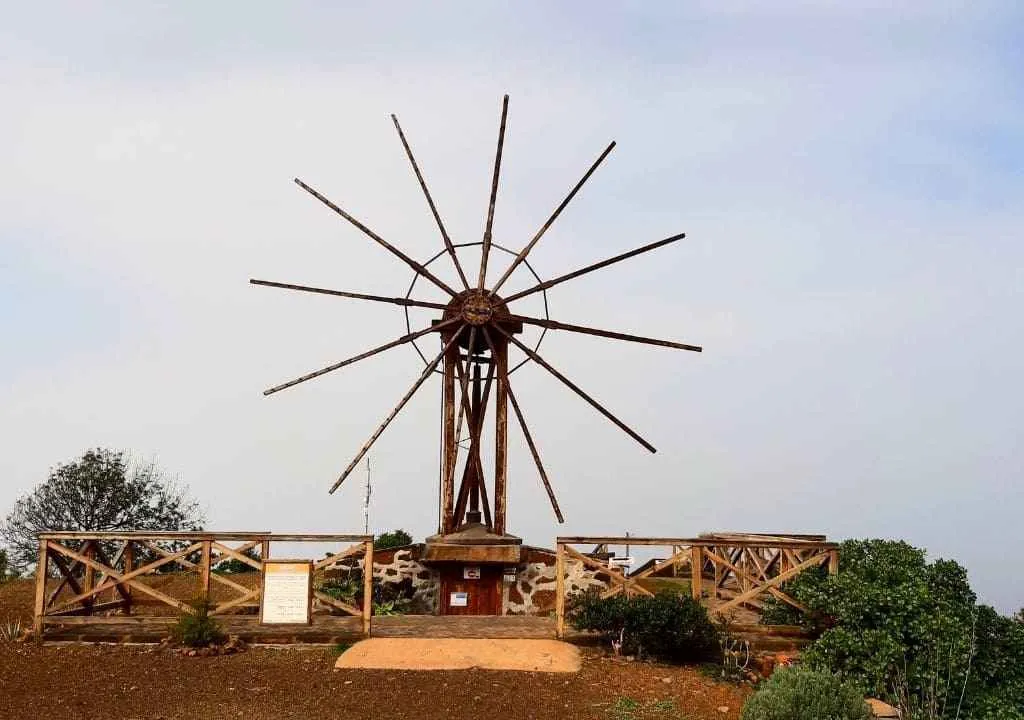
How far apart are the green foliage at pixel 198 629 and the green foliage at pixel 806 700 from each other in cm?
797

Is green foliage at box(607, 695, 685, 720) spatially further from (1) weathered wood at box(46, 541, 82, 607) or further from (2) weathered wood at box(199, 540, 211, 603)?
(1) weathered wood at box(46, 541, 82, 607)

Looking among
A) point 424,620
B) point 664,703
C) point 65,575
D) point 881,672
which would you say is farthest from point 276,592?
point 881,672

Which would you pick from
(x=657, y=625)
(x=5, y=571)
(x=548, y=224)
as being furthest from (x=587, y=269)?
(x=5, y=571)

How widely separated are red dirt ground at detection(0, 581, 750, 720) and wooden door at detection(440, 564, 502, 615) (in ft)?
16.8

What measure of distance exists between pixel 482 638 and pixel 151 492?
20339mm

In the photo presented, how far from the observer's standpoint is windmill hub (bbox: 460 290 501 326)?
20.4 metres

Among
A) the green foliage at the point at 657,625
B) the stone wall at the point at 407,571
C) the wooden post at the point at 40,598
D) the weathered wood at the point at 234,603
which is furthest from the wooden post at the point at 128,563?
the green foliage at the point at 657,625

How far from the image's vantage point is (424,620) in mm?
17062

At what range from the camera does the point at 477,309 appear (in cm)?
2047

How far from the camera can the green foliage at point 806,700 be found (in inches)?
438

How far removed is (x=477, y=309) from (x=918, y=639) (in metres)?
10.6

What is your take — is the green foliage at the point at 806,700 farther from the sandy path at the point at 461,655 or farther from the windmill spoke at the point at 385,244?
the windmill spoke at the point at 385,244

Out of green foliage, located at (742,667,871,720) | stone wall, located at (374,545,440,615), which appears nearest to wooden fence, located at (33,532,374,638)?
stone wall, located at (374,545,440,615)

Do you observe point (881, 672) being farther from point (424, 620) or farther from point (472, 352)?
point (472, 352)
